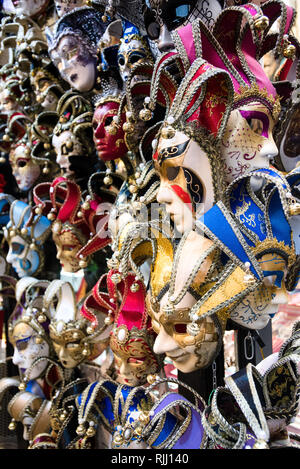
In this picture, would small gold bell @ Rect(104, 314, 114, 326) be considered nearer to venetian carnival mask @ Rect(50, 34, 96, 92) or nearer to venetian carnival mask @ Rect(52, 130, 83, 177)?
venetian carnival mask @ Rect(52, 130, 83, 177)

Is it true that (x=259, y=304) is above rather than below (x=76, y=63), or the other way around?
below

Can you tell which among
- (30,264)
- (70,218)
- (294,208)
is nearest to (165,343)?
(294,208)

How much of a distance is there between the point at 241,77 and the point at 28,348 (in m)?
1.00

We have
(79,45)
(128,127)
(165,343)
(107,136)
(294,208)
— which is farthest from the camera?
(79,45)

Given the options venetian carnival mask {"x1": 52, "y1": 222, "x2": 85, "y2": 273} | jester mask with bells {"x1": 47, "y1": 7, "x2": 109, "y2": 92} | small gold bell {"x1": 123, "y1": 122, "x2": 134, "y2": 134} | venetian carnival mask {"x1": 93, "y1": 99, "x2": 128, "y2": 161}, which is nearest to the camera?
small gold bell {"x1": 123, "y1": 122, "x2": 134, "y2": 134}

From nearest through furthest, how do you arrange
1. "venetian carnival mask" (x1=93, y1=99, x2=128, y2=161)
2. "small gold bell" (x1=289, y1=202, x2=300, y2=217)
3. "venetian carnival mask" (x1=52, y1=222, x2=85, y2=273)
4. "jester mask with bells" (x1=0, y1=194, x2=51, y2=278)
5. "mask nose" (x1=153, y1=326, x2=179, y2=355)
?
1. "small gold bell" (x1=289, y1=202, x2=300, y2=217)
2. "mask nose" (x1=153, y1=326, x2=179, y2=355)
3. "venetian carnival mask" (x1=93, y1=99, x2=128, y2=161)
4. "venetian carnival mask" (x1=52, y1=222, x2=85, y2=273)
5. "jester mask with bells" (x1=0, y1=194, x2=51, y2=278)

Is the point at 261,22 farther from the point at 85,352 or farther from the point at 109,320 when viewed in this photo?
the point at 85,352

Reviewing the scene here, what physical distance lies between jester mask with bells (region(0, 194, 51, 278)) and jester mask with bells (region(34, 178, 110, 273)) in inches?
7.4

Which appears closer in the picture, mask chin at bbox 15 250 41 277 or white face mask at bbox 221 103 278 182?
white face mask at bbox 221 103 278 182

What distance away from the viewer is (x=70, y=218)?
1107 mm

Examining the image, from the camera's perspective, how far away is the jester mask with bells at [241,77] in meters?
0.57

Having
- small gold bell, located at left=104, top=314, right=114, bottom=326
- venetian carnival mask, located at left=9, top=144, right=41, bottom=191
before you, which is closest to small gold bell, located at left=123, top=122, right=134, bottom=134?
small gold bell, located at left=104, top=314, right=114, bottom=326

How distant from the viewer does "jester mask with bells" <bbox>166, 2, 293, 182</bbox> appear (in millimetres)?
572
